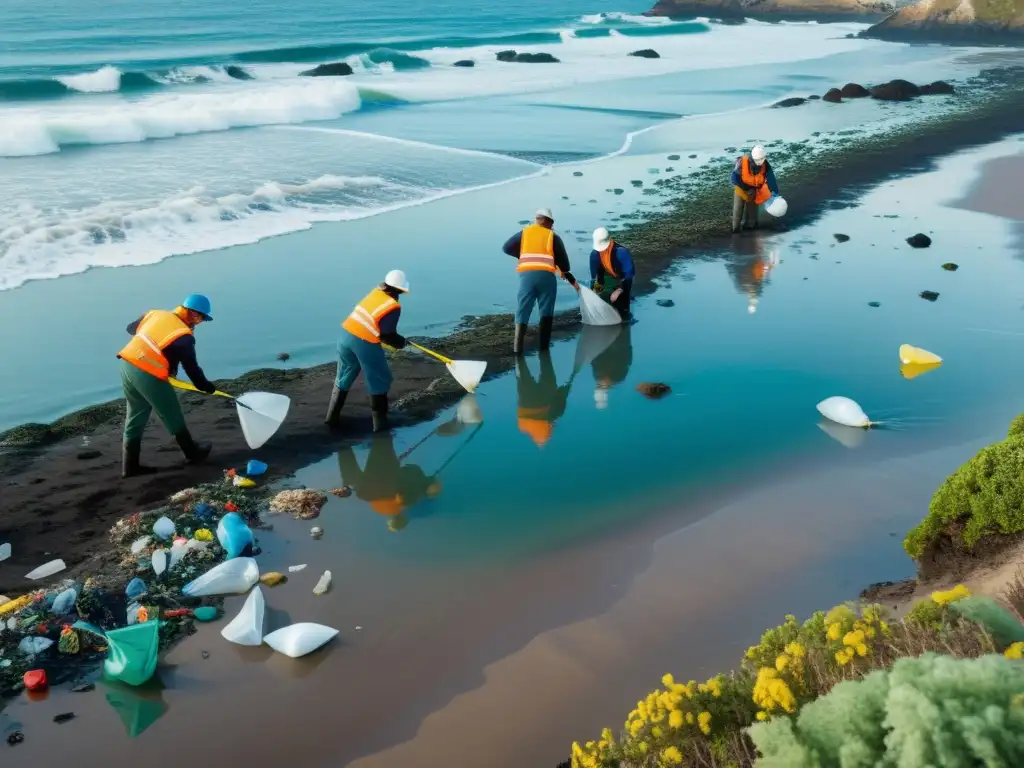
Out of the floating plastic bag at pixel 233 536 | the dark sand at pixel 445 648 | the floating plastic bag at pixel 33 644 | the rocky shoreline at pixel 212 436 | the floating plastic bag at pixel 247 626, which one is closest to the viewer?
the dark sand at pixel 445 648

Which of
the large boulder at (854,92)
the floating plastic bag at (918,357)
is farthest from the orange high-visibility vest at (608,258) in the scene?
the large boulder at (854,92)

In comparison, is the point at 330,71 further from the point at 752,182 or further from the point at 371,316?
the point at 371,316

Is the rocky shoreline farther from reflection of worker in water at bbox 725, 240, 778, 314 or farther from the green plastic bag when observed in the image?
the green plastic bag

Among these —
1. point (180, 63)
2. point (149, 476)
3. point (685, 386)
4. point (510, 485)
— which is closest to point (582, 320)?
point (685, 386)

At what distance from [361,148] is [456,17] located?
44119mm

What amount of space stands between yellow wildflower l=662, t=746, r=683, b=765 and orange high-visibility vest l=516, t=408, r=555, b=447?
194 inches

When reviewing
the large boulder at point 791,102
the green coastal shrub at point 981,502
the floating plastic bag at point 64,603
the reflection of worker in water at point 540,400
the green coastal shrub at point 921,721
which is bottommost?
the large boulder at point 791,102

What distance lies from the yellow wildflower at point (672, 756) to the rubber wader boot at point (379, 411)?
5.53 m

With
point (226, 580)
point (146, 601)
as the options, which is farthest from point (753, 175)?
point (146, 601)

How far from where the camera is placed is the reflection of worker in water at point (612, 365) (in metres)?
10.2

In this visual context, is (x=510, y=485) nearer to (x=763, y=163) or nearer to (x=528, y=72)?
(x=763, y=163)

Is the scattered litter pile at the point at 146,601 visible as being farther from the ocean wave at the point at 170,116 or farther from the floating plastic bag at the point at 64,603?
the ocean wave at the point at 170,116

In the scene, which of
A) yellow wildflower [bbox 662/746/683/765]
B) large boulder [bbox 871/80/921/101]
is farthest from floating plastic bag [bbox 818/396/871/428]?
large boulder [bbox 871/80/921/101]

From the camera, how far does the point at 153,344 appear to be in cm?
787
